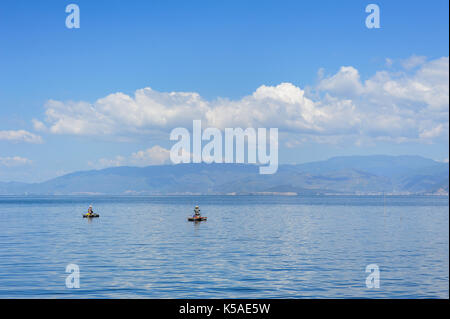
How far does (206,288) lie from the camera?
115ft

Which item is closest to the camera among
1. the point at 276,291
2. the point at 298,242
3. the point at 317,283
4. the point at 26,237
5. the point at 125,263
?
the point at 276,291

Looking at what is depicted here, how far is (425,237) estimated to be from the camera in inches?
2938

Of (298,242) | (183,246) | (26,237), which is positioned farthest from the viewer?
(26,237)

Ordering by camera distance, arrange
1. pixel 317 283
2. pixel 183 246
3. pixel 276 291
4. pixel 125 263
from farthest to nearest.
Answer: pixel 183 246 → pixel 125 263 → pixel 317 283 → pixel 276 291

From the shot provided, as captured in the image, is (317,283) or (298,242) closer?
(317,283)

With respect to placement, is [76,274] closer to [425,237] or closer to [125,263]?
[125,263]
